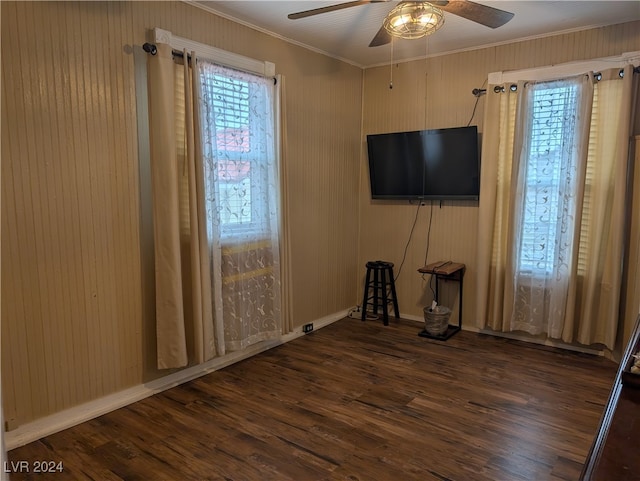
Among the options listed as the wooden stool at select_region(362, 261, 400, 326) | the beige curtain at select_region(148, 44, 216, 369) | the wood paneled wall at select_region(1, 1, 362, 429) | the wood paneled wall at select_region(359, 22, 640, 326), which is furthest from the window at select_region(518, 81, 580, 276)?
the beige curtain at select_region(148, 44, 216, 369)

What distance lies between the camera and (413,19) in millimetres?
2445

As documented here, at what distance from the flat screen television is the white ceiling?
0.77m

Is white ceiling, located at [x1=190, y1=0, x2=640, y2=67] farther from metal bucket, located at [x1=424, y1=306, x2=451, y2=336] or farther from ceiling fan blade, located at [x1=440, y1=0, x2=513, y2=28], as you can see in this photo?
metal bucket, located at [x1=424, y1=306, x2=451, y2=336]

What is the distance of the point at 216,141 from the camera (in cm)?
312

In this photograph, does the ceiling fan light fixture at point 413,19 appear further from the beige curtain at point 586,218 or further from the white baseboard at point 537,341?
the white baseboard at point 537,341

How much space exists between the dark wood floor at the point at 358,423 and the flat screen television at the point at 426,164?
5.04 ft

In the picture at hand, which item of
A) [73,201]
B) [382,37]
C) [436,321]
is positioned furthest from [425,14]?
[436,321]

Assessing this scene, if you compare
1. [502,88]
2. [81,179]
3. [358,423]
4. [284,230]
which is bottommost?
[358,423]

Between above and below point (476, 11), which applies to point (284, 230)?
below

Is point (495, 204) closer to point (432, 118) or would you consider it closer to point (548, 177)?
point (548, 177)

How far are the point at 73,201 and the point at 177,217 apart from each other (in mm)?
592

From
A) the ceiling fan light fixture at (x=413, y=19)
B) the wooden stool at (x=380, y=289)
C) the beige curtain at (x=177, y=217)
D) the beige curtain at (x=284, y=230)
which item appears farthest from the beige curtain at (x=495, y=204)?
the beige curtain at (x=177, y=217)

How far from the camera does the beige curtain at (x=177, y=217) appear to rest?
2.78 metres

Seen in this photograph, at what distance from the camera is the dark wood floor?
7.25 feet
